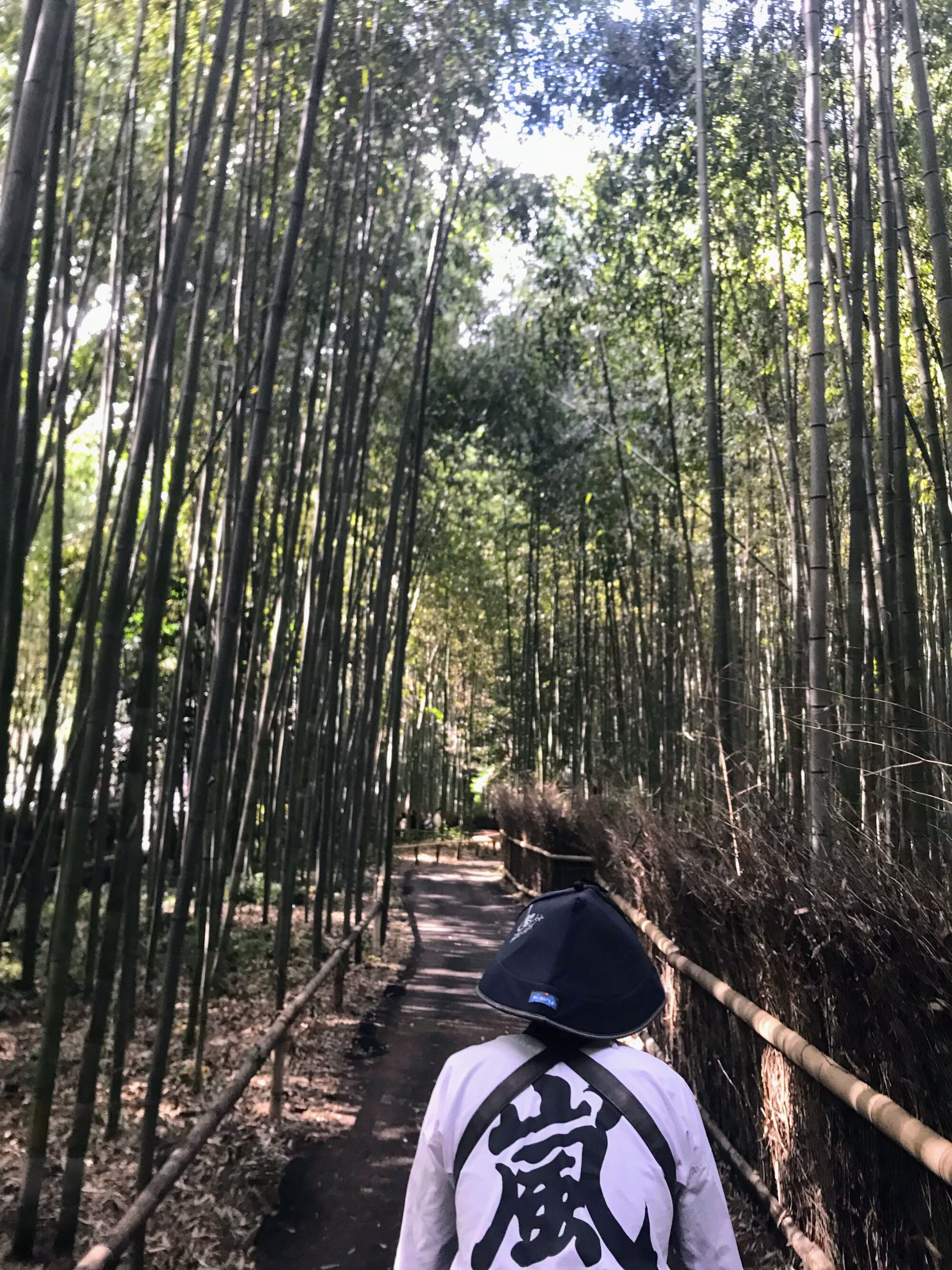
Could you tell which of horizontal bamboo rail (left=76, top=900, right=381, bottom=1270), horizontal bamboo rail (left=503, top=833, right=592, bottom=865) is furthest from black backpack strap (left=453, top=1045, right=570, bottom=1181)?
horizontal bamboo rail (left=503, top=833, right=592, bottom=865)

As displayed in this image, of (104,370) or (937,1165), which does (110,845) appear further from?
(937,1165)

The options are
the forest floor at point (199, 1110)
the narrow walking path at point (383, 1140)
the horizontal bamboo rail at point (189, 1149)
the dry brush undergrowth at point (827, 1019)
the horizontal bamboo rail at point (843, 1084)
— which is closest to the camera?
the horizontal bamboo rail at point (843, 1084)

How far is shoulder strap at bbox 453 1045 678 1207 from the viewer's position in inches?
42.2

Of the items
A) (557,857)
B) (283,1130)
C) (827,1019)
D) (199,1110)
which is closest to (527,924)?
(827,1019)

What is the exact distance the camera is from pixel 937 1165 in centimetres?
145

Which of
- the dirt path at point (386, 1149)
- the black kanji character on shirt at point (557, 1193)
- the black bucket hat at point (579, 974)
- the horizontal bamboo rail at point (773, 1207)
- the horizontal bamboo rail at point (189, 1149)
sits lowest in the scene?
the dirt path at point (386, 1149)

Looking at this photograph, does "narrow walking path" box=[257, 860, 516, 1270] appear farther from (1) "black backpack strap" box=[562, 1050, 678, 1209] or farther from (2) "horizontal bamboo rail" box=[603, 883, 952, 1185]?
(1) "black backpack strap" box=[562, 1050, 678, 1209]

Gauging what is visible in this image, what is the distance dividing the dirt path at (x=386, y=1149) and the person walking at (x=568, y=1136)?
1.45 meters

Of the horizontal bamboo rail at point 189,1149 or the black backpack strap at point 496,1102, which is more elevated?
the black backpack strap at point 496,1102

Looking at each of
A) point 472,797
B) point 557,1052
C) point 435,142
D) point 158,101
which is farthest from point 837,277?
point 472,797

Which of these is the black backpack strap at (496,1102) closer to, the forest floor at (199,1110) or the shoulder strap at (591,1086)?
the shoulder strap at (591,1086)

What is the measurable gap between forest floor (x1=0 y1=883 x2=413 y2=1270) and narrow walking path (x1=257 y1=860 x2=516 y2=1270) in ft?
0.22

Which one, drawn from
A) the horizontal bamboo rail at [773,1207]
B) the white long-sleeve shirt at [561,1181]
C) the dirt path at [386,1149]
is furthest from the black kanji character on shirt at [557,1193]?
the dirt path at [386,1149]

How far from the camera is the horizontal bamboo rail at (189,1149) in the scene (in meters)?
1.73
